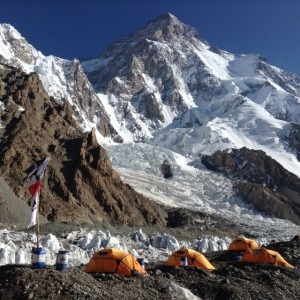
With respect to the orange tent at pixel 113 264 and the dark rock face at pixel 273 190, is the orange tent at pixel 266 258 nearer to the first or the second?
the orange tent at pixel 113 264

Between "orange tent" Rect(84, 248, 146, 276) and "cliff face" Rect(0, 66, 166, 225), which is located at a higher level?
"cliff face" Rect(0, 66, 166, 225)

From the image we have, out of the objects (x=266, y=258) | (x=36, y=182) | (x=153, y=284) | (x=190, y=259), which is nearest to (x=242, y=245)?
(x=266, y=258)

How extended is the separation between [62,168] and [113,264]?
252 feet

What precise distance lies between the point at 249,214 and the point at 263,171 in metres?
46.0

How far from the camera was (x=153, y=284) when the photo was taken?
57.8 feet

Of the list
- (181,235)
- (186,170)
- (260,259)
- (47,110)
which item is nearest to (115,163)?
(186,170)

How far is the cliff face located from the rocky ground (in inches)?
2324

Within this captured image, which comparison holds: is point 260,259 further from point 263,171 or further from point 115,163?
point 263,171

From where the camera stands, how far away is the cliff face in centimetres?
8562

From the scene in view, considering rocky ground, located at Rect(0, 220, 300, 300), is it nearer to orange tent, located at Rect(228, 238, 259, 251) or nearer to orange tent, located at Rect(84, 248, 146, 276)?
orange tent, located at Rect(84, 248, 146, 276)

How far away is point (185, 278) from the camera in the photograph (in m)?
19.6

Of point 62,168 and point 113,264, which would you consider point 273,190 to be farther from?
point 113,264

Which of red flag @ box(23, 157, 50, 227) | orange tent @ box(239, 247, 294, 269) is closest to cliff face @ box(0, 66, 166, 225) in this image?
orange tent @ box(239, 247, 294, 269)

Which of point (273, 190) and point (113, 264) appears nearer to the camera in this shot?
point (113, 264)
